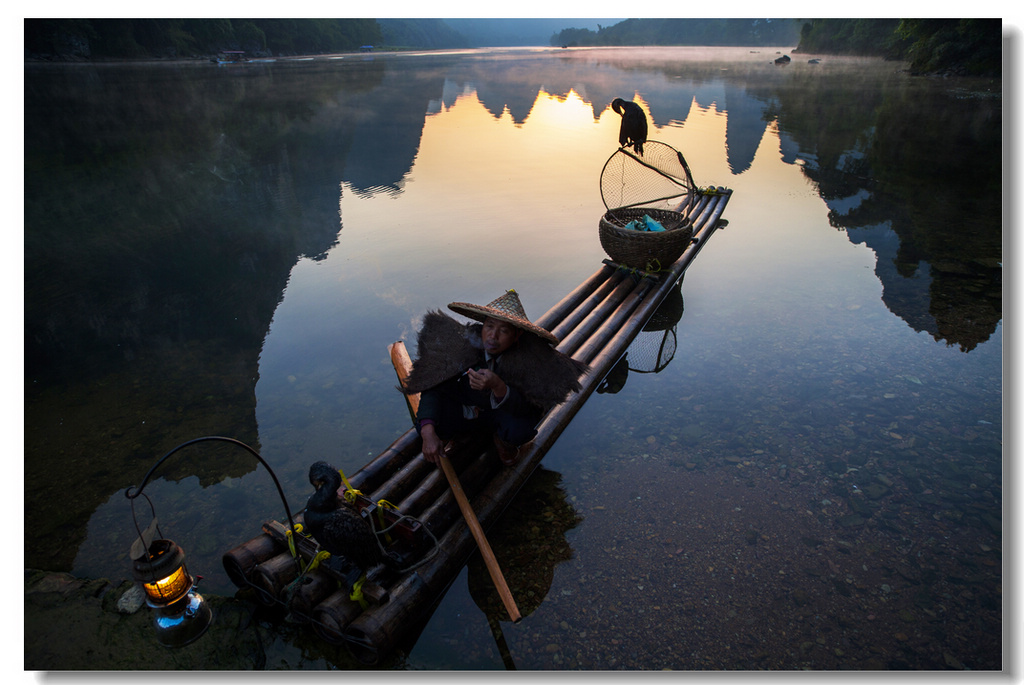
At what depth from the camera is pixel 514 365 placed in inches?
130

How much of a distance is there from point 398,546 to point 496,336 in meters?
1.39

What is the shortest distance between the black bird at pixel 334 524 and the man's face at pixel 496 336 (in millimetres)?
1175

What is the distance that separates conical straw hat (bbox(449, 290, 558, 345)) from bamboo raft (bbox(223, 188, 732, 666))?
0.91 metres

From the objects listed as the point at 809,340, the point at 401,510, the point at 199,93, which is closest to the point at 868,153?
the point at 809,340

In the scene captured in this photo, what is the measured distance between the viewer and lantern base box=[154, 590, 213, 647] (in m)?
2.24

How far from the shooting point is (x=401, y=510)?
127 inches

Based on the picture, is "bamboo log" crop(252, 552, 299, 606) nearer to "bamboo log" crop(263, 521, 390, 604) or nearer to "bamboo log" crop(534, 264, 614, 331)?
"bamboo log" crop(263, 521, 390, 604)

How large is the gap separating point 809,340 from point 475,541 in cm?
436

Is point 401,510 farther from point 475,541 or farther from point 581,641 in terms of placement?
point 581,641

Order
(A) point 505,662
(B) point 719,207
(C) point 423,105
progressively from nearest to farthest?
(A) point 505,662
(B) point 719,207
(C) point 423,105

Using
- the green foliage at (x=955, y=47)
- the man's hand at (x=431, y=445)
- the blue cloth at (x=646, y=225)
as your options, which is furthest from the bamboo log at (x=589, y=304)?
the green foliage at (x=955, y=47)

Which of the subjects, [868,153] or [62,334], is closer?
[62,334]

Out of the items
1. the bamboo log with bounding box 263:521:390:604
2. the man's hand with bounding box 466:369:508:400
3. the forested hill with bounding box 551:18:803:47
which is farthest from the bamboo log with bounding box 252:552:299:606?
the forested hill with bounding box 551:18:803:47

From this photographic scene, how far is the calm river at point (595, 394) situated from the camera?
3062mm
